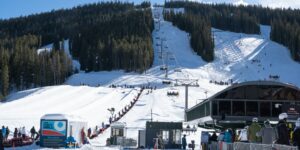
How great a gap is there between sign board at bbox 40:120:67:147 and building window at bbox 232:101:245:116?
8.59 meters

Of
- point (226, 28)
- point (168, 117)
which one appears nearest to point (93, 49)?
point (226, 28)

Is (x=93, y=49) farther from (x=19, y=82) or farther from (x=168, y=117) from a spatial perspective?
(x=168, y=117)

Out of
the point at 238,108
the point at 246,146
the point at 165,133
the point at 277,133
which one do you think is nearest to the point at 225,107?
the point at 238,108

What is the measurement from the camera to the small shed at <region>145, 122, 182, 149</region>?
101 feet

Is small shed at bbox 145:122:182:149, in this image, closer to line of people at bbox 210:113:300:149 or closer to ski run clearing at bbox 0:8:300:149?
ski run clearing at bbox 0:8:300:149

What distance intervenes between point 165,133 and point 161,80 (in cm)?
7073

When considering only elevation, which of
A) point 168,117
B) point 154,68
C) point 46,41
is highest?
point 46,41

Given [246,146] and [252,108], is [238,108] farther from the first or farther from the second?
[246,146]

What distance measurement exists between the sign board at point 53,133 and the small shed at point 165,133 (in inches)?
273

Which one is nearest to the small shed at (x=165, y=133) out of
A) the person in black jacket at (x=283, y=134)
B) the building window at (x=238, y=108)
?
the building window at (x=238, y=108)

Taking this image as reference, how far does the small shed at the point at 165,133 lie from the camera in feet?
101

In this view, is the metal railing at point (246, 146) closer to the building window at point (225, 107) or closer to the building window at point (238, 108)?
the building window at point (225, 107)

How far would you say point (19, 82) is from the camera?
323 ft

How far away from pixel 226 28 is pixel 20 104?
454 feet
